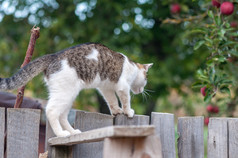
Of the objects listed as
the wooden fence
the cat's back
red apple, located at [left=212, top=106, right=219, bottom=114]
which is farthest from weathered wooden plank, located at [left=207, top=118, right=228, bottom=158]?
red apple, located at [left=212, top=106, right=219, bottom=114]

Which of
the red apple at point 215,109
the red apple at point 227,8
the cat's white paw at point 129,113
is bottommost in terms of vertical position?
the cat's white paw at point 129,113

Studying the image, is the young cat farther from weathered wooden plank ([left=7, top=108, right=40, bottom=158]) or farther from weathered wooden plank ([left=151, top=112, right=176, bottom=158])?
weathered wooden plank ([left=151, top=112, right=176, bottom=158])

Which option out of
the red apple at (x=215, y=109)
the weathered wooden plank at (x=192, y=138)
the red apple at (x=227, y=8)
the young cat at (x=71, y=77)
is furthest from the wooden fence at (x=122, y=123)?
the red apple at (x=215, y=109)

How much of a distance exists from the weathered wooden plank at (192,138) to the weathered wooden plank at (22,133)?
0.87 meters

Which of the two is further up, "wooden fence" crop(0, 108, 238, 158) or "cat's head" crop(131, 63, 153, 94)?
"cat's head" crop(131, 63, 153, 94)

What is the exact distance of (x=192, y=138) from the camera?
2166 mm

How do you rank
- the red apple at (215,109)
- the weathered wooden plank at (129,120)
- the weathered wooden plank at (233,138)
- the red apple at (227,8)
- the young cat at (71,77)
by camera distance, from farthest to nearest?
the red apple at (215,109), the red apple at (227,8), the weathered wooden plank at (129,120), the young cat at (71,77), the weathered wooden plank at (233,138)

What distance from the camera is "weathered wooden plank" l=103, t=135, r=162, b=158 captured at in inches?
60.2

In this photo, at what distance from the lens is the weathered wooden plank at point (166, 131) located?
86.1 inches

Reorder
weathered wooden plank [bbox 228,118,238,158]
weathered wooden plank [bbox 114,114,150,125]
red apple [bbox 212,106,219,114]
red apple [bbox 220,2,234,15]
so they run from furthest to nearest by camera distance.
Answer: red apple [bbox 212,106,219,114]
red apple [bbox 220,2,234,15]
weathered wooden plank [bbox 114,114,150,125]
weathered wooden plank [bbox 228,118,238,158]

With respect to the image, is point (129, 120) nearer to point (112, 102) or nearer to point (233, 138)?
point (112, 102)

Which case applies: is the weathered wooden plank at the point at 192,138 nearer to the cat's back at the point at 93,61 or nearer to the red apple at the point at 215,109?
the cat's back at the point at 93,61

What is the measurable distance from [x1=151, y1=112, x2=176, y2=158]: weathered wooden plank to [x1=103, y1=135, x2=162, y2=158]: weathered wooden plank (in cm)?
62

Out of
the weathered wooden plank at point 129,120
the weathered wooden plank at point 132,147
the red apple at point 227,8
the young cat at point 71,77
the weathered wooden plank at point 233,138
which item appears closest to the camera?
the weathered wooden plank at point 132,147
